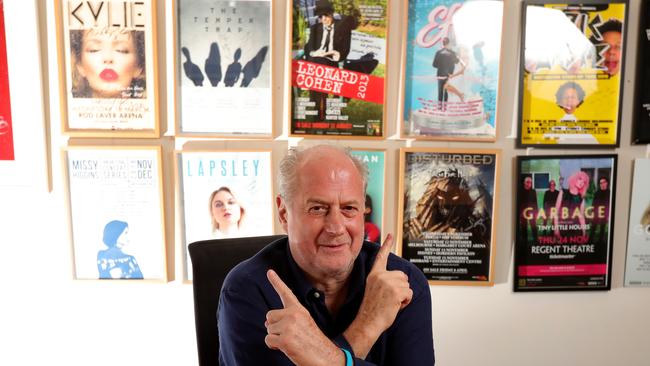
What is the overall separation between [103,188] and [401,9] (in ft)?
4.41

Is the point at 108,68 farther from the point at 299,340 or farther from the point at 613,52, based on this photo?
the point at 613,52

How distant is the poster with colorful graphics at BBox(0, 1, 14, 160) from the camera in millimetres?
1902

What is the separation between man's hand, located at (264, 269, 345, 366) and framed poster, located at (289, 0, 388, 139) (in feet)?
3.34

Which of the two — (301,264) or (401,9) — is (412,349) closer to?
(301,264)

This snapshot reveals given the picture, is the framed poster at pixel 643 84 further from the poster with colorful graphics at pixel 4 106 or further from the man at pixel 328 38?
Answer: the poster with colorful graphics at pixel 4 106

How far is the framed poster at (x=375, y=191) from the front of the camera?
1.94 metres

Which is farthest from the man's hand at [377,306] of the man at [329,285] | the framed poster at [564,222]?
the framed poster at [564,222]

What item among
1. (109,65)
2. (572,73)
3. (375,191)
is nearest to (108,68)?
(109,65)

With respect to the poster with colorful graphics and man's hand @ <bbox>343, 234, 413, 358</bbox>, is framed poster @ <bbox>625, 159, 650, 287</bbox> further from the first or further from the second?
the poster with colorful graphics

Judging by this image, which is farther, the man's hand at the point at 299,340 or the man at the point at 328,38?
the man at the point at 328,38

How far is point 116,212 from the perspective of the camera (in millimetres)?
1963

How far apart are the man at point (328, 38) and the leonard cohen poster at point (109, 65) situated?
609 millimetres

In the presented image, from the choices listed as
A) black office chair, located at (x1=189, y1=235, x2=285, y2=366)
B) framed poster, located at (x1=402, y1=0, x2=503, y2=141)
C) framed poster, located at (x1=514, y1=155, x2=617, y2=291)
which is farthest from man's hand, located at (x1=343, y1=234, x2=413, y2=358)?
framed poster, located at (x1=514, y1=155, x2=617, y2=291)

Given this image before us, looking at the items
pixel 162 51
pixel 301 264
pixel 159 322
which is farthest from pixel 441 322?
pixel 162 51
